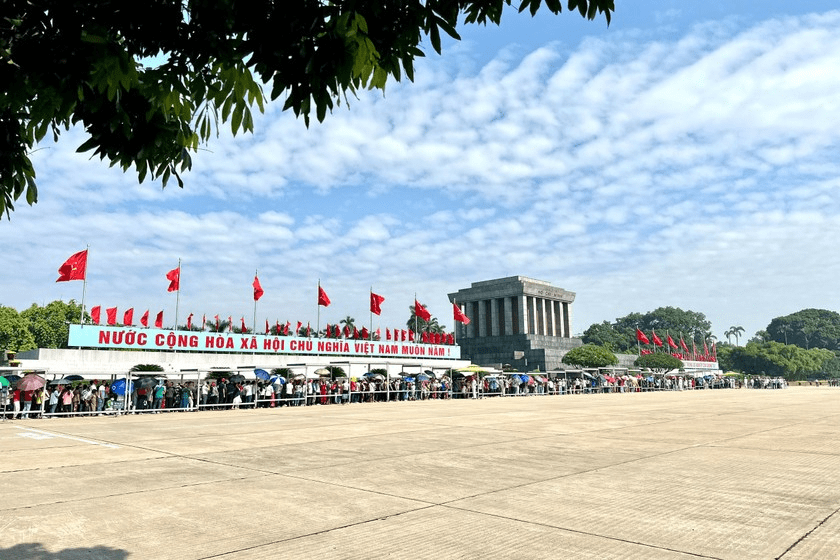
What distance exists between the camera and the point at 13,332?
7569cm

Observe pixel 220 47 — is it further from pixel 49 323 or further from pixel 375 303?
pixel 49 323

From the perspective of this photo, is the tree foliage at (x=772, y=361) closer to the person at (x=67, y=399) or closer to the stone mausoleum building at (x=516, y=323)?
the stone mausoleum building at (x=516, y=323)

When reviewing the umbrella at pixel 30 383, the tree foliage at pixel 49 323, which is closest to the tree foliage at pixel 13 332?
the tree foliage at pixel 49 323

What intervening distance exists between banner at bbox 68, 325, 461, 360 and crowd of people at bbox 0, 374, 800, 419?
12221 mm

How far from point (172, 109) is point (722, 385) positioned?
269ft

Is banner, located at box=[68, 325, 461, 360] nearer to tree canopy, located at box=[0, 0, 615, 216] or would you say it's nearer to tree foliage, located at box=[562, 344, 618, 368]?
tree foliage, located at box=[562, 344, 618, 368]

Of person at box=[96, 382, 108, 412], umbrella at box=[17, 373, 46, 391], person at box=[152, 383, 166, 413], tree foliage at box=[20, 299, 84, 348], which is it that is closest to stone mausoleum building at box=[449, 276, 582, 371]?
tree foliage at box=[20, 299, 84, 348]

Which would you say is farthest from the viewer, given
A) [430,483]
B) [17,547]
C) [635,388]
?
[635,388]

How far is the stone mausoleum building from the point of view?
333 feet

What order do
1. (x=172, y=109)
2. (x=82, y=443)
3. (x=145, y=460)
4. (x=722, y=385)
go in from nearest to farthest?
(x=172, y=109)
(x=145, y=460)
(x=82, y=443)
(x=722, y=385)

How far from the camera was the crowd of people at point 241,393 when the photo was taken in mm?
23000

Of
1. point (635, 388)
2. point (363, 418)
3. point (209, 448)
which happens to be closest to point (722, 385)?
point (635, 388)

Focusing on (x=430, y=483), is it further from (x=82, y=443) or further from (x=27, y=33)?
(x=82, y=443)

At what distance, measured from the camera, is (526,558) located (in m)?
4.65
